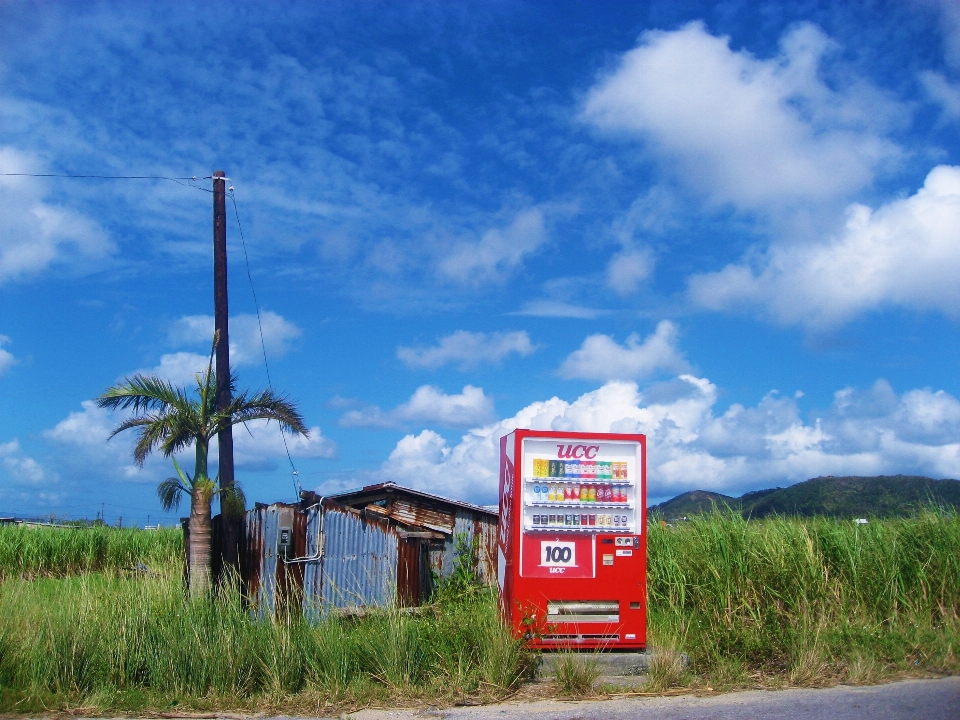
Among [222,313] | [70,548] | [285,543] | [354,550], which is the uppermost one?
[222,313]

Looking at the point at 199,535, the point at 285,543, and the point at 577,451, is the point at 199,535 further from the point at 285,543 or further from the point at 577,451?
the point at 577,451

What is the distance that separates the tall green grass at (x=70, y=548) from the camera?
83.3ft

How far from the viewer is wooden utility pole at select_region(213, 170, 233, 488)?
14.3 meters

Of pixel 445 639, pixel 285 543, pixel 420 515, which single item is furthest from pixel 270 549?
pixel 445 639

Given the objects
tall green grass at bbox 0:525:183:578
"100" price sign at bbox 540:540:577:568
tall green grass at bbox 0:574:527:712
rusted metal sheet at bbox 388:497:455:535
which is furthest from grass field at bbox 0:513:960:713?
tall green grass at bbox 0:525:183:578

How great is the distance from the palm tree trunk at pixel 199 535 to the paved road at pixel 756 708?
599 cm

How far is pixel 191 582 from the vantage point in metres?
12.4

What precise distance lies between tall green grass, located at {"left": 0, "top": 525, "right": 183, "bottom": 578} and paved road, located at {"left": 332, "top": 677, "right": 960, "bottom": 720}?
779 inches

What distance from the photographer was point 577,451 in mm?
9172

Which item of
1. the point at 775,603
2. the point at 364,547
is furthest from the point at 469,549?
the point at 775,603

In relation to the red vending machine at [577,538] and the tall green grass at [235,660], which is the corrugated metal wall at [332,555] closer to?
the red vending machine at [577,538]

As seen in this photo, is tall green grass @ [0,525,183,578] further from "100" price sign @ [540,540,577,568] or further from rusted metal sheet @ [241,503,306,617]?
"100" price sign @ [540,540,577,568]

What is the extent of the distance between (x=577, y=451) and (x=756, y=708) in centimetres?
311

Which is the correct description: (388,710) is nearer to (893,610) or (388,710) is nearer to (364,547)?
(364,547)
